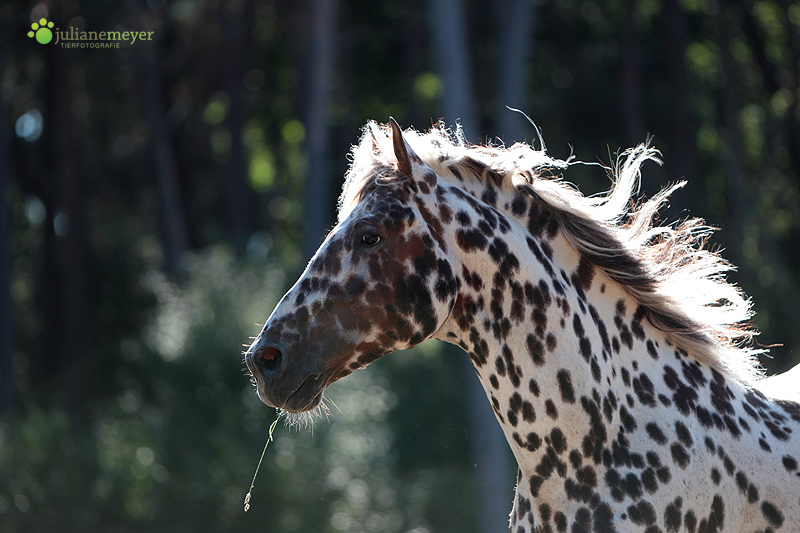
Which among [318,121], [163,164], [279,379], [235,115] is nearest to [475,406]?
[318,121]

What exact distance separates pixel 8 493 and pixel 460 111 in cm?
731

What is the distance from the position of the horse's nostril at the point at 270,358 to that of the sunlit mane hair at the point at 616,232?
555mm

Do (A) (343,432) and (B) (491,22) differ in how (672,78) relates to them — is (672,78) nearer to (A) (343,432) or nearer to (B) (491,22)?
(B) (491,22)

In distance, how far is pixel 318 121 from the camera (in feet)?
42.9

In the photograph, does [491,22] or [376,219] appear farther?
[491,22]

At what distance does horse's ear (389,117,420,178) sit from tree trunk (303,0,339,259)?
377 inches

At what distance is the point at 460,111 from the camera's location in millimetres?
10008

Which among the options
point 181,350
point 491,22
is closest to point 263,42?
point 491,22

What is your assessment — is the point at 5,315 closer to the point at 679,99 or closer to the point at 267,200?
the point at 267,200

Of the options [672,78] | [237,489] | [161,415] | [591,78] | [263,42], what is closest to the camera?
[237,489]

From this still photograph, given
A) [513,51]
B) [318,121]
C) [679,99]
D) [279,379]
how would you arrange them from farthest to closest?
[679,99] < [318,121] < [513,51] < [279,379]

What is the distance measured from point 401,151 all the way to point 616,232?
82 cm

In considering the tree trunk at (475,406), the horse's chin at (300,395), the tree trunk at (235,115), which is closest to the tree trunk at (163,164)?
the tree trunk at (235,115)

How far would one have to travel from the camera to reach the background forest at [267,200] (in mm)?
10898
